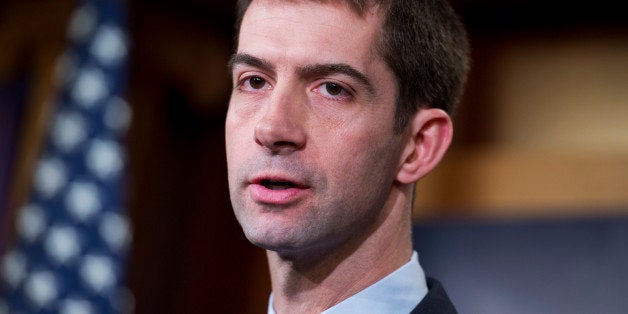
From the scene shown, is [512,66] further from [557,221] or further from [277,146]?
[277,146]

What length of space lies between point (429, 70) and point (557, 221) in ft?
9.81

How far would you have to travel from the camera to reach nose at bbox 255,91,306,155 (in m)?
1.44

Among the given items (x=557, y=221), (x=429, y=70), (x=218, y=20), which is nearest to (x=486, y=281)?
(x=557, y=221)

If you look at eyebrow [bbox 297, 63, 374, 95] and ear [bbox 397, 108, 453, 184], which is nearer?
eyebrow [bbox 297, 63, 374, 95]

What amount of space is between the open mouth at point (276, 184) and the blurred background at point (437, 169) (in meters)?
2.45

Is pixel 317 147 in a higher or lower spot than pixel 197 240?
higher

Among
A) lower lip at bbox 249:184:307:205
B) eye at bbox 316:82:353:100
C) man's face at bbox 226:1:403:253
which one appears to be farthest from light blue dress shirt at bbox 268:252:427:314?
eye at bbox 316:82:353:100

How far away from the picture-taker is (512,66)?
486 centimetres

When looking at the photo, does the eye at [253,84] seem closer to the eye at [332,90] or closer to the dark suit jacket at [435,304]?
the eye at [332,90]

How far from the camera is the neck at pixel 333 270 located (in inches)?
60.3

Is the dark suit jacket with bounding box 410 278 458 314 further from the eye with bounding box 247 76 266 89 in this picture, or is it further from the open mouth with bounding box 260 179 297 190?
the eye with bounding box 247 76 266 89

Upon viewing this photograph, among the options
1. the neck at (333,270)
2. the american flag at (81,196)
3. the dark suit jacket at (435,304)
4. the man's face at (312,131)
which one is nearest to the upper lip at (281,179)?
the man's face at (312,131)

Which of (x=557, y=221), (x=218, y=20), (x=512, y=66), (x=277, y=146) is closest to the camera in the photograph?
(x=277, y=146)

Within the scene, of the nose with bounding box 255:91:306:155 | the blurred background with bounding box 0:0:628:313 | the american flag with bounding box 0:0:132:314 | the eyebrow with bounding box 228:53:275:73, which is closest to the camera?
the nose with bounding box 255:91:306:155
